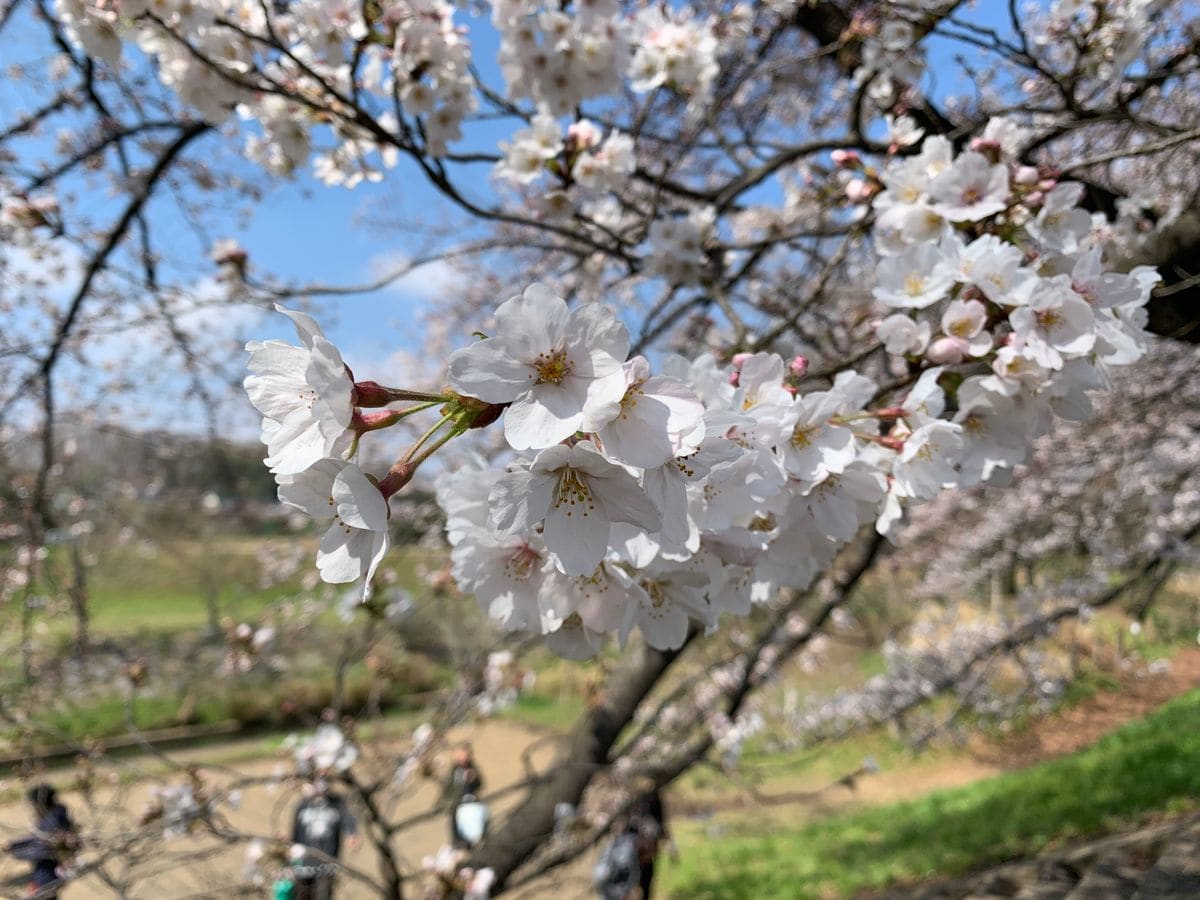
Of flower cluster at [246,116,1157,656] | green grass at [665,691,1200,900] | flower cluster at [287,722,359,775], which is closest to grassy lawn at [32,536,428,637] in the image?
green grass at [665,691,1200,900]

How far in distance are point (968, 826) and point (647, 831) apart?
3.33 meters

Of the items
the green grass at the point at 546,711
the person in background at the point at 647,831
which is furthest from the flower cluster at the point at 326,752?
the green grass at the point at 546,711

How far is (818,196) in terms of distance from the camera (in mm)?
1952

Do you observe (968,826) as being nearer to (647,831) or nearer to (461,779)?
(647,831)

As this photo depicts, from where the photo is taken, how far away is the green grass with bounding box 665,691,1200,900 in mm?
4438

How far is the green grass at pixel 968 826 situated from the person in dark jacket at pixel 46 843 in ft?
15.9

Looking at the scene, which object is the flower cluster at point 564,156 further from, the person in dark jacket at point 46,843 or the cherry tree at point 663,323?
the person in dark jacket at point 46,843

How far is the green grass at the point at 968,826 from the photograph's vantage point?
4.44 metres

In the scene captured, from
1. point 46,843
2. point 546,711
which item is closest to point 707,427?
point 46,843

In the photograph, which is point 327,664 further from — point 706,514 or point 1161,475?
point 706,514

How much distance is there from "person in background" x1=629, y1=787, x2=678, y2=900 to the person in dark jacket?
2.35 m

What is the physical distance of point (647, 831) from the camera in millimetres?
3613

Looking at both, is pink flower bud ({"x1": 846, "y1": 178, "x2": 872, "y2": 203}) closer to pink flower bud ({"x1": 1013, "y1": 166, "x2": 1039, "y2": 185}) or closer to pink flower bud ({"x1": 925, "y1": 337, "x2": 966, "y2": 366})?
pink flower bud ({"x1": 1013, "y1": 166, "x2": 1039, "y2": 185})

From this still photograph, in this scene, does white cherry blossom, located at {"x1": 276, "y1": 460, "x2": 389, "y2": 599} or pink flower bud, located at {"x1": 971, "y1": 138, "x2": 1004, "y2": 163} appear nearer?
white cherry blossom, located at {"x1": 276, "y1": 460, "x2": 389, "y2": 599}
